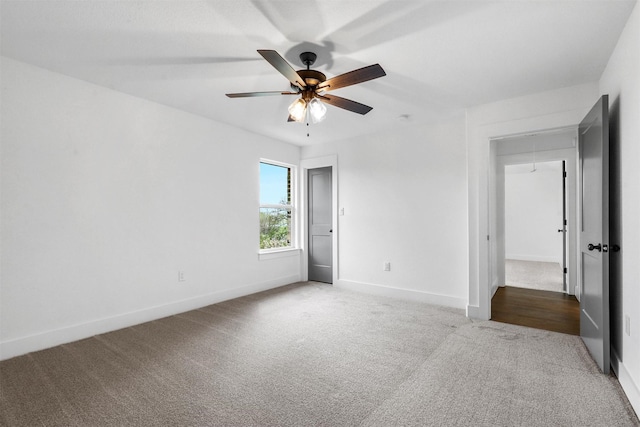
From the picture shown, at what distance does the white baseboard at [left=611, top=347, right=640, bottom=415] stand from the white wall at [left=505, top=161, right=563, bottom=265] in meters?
6.14

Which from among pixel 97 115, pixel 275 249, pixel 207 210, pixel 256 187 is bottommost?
pixel 275 249

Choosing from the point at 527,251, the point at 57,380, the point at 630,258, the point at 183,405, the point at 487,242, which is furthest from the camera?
the point at 527,251

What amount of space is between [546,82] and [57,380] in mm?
4709

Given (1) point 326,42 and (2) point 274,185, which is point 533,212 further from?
(1) point 326,42

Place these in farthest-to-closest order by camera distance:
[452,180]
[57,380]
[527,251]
→ [527,251]
[452,180]
[57,380]

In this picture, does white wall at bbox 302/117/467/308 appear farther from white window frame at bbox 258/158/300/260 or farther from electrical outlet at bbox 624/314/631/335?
electrical outlet at bbox 624/314/631/335

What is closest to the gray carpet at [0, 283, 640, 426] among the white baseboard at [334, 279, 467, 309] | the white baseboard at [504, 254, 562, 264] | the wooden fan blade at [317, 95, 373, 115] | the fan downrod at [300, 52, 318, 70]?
the white baseboard at [334, 279, 467, 309]

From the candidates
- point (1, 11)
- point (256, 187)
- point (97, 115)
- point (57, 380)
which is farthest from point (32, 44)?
point (256, 187)

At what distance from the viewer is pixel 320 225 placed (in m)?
5.38

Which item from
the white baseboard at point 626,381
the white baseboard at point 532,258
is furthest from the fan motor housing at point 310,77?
the white baseboard at point 532,258

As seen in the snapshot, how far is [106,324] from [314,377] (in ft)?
7.33

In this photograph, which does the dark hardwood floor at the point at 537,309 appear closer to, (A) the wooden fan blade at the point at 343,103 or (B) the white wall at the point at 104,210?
(A) the wooden fan blade at the point at 343,103

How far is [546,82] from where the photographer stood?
2955 millimetres

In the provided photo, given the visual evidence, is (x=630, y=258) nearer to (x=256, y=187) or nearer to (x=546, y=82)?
(x=546, y=82)
